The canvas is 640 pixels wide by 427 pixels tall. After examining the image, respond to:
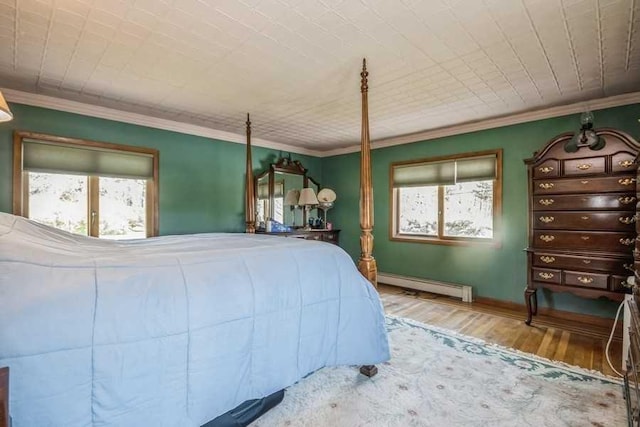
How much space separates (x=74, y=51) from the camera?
7.65 ft

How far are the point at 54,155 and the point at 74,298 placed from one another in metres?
3.15

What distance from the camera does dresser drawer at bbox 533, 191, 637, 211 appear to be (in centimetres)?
277

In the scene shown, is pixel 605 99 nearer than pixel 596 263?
No

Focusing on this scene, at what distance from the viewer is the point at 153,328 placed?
123 cm

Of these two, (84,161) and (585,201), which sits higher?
(84,161)

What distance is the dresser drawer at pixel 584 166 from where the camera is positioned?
2.89m

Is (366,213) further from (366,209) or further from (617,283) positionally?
(617,283)

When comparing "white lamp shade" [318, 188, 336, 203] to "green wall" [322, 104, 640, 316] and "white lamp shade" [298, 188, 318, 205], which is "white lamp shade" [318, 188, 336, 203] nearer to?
"white lamp shade" [298, 188, 318, 205]

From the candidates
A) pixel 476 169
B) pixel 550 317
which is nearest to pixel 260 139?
pixel 476 169

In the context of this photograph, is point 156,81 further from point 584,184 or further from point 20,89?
point 584,184

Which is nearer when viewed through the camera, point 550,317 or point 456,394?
point 456,394

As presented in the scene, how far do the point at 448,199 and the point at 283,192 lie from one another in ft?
8.88

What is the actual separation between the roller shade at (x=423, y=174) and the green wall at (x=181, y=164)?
85.4 inches

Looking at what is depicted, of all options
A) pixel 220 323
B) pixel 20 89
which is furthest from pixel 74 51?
pixel 220 323
